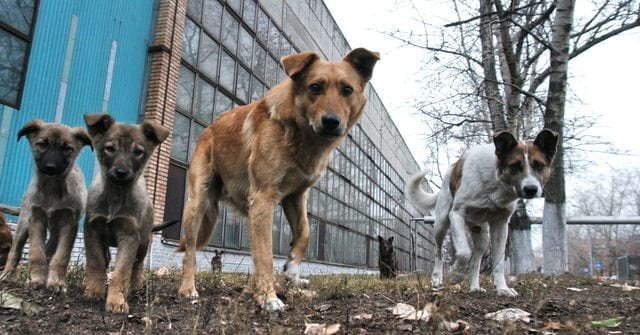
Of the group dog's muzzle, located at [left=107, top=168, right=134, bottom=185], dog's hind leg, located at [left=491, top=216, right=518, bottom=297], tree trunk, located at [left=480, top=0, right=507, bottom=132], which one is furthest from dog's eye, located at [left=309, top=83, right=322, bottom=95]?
tree trunk, located at [left=480, top=0, right=507, bottom=132]

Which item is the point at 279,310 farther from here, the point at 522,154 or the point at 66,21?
the point at 66,21

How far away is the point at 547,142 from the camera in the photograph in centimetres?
543

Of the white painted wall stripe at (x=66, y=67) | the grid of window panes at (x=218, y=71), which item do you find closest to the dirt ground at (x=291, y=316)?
the white painted wall stripe at (x=66, y=67)

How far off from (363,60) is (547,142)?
2.55m

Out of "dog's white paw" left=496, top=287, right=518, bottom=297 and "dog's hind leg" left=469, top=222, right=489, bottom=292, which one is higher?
"dog's hind leg" left=469, top=222, right=489, bottom=292

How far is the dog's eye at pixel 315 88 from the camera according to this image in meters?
4.07

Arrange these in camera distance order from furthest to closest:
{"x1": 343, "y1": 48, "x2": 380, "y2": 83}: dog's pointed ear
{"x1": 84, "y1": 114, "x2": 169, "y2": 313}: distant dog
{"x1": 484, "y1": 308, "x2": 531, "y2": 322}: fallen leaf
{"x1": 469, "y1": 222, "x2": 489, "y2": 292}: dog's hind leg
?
1. {"x1": 469, "y1": 222, "x2": 489, "y2": 292}: dog's hind leg
2. {"x1": 343, "y1": 48, "x2": 380, "y2": 83}: dog's pointed ear
3. {"x1": 84, "y1": 114, "x2": 169, "y2": 313}: distant dog
4. {"x1": 484, "y1": 308, "x2": 531, "y2": 322}: fallen leaf

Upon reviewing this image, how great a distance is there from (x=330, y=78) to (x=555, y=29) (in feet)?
32.9

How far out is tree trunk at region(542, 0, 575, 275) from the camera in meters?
11.1

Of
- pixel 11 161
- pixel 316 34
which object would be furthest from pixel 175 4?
pixel 316 34

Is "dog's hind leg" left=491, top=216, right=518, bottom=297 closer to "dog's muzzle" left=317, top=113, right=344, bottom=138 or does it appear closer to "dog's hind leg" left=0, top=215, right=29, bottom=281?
"dog's muzzle" left=317, top=113, right=344, bottom=138

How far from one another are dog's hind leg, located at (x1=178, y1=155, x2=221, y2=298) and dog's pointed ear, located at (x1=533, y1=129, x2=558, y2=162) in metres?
3.79

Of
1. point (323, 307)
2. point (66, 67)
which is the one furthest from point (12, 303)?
point (66, 67)

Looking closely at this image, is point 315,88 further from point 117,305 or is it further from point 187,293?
point 117,305
